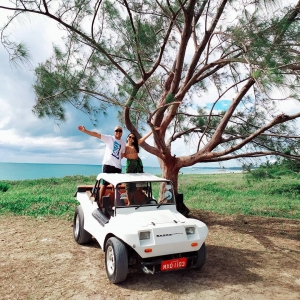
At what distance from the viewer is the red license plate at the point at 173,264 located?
3.37 metres

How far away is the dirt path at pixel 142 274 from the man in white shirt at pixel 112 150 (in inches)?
48.1

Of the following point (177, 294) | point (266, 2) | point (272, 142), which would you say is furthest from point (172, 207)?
point (272, 142)

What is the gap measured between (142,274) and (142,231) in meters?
0.74

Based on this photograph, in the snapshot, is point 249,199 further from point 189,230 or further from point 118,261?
point 118,261

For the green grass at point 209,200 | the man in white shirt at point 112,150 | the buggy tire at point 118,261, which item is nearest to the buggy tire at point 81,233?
the man in white shirt at point 112,150

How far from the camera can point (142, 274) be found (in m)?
3.77

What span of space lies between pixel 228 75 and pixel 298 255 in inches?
163

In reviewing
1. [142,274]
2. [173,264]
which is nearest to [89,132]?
[142,274]

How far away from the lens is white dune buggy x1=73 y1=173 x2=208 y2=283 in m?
3.36

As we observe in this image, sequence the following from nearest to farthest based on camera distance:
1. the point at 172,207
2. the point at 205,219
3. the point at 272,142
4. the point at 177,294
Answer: the point at 177,294
the point at 172,207
the point at 272,142
the point at 205,219

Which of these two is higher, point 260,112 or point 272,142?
point 260,112

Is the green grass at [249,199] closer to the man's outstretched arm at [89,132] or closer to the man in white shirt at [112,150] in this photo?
the man in white shirt at [112,150]

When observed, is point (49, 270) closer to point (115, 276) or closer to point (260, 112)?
point (115, 276)

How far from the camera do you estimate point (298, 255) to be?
15.9 feet
